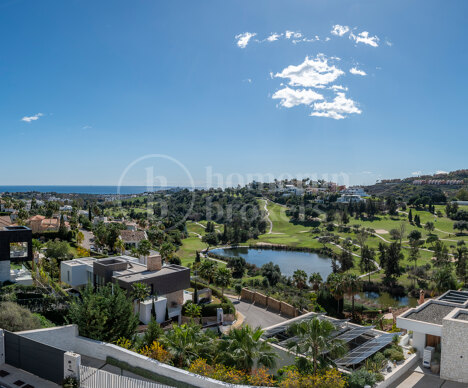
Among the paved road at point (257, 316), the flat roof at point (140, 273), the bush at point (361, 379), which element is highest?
the flat roof at point (140, 273)

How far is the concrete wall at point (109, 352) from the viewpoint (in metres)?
11.9

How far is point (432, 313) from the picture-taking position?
19.4 metres

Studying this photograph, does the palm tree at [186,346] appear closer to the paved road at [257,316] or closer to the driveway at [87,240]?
the paved road at [257,316]

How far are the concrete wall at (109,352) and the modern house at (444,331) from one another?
9.95m

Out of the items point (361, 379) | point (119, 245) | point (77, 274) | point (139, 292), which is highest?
point (361, 379)

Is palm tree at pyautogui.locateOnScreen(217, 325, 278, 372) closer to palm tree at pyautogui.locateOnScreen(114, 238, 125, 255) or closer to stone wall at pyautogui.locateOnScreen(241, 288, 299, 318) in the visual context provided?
stone wall at pyautogui.locateOnScreen(241, 288, 299, 318)

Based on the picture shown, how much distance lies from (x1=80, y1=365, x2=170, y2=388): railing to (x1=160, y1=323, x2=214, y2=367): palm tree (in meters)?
2.80

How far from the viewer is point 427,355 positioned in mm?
16938

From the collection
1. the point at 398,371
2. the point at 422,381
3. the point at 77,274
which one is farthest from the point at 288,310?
the point at 77,274

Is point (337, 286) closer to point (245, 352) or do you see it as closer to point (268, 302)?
point (268, 302)

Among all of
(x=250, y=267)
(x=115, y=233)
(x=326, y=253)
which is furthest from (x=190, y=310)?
(x=326, y=253)

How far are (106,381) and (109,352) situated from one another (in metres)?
1.94

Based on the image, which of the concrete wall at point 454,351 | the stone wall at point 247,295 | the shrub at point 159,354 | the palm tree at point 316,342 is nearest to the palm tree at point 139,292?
the shrub at point 159,354

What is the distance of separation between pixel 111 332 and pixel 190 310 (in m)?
13.2
